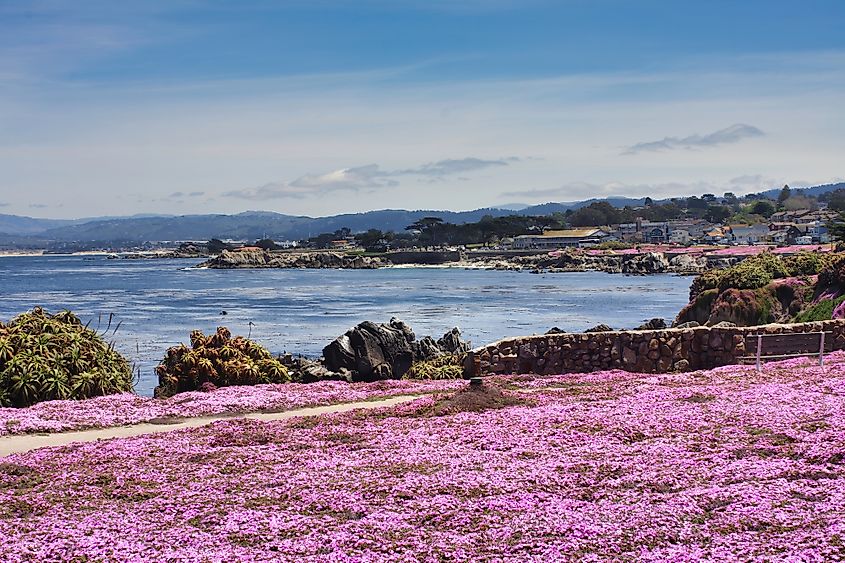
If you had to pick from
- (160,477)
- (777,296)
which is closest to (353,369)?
(160,477)

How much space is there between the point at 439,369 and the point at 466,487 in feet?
43.7

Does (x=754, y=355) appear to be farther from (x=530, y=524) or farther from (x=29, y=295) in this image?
(x=29, y=295)

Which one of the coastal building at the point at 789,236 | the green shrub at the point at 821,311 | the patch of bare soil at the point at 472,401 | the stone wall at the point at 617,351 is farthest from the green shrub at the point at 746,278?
the coastal building at the point at 789,236

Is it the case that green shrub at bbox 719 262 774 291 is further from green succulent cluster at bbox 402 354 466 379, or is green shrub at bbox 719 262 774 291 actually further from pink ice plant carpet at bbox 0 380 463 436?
pink ice plant carpet at bbox 0 380 463 436

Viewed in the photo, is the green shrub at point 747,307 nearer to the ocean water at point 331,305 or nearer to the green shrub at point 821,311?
the green shrub at point 821,311

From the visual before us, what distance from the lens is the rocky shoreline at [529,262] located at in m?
141

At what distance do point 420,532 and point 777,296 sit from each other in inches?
1480

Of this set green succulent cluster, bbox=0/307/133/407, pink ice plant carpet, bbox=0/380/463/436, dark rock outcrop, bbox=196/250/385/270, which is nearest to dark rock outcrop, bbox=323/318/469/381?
pink ice plant carpet, bbox=0/380/463/436

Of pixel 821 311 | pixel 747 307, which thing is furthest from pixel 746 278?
pixel 821 311

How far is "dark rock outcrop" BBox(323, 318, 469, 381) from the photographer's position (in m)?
26.0

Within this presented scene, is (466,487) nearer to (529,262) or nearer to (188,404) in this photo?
(188,404)

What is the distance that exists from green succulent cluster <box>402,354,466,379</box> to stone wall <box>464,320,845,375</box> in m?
1.82

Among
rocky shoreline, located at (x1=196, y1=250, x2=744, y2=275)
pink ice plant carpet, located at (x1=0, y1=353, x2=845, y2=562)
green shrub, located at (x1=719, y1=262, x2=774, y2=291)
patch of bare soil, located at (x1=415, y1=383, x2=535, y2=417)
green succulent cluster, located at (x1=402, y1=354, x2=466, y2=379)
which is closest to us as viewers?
pink ice plant carpet, located at (x1=0, y1=353, x2=845, y2=562)

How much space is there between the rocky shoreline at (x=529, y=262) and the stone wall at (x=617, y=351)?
113m
